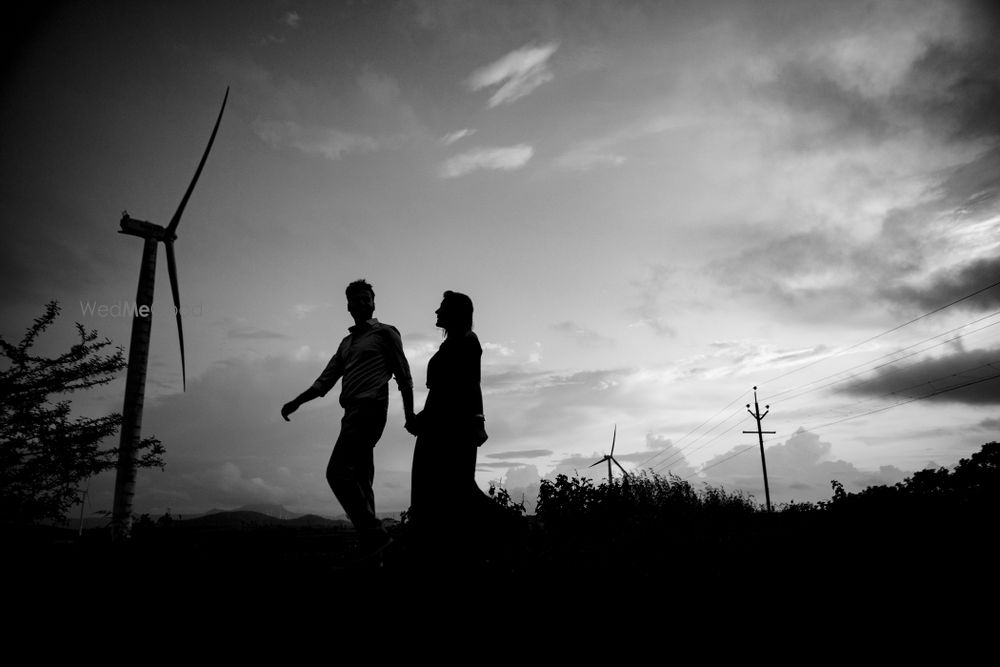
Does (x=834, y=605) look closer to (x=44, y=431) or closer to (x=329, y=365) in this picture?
(x=329, y=365)

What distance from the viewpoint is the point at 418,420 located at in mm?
3666

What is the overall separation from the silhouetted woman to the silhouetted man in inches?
39.1

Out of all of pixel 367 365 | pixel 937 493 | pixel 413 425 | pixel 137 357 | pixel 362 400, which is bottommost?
pixel 937 493

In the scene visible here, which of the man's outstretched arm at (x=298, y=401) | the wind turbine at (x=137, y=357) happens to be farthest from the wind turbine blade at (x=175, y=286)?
the man's outstretched arm at (x=298, y=401)

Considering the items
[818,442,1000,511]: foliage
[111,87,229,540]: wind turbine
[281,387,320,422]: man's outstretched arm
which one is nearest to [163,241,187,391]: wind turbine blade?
[111,87,229,540]: wind turbine

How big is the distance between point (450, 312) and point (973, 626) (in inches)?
138

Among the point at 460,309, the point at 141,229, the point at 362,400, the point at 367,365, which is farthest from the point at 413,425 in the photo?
the point at 141,229

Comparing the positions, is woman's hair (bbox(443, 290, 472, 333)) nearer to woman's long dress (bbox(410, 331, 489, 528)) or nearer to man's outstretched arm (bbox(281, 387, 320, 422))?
woman's long dress (bbox(410, 331, 489, 528))

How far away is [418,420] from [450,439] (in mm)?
334

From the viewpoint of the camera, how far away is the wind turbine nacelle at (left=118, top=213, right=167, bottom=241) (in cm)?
1020

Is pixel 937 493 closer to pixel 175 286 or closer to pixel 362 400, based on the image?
pixel 362 400

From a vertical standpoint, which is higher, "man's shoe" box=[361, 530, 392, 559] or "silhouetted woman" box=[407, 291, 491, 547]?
"silhouetted woman" box=[407, 291, 491, 547]

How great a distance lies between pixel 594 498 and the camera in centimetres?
923

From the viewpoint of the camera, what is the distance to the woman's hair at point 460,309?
3766 mm
